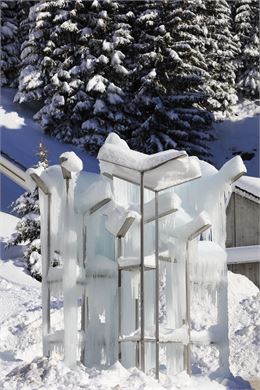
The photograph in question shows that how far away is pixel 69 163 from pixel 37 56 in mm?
21386

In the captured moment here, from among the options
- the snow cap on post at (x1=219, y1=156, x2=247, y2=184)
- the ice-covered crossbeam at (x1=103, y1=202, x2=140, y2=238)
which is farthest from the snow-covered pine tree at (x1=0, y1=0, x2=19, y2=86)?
the ice-covered crossbeam at (x1=103, y1=202, x2=140, y2=238)

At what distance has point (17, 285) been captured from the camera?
1769cm

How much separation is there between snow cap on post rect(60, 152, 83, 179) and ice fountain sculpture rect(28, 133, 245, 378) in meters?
0.01

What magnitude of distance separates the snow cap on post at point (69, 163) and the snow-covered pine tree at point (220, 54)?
22.5 metres

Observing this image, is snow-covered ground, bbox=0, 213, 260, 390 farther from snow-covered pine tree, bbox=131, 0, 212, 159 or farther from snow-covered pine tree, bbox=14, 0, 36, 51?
snow-covered pine tree, bbox=14, 0, 36, 51

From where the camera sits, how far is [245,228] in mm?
16891

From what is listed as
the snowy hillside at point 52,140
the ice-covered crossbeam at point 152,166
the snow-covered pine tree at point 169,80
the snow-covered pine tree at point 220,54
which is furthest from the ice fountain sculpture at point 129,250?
the snow-covered pine tree at point 220,54

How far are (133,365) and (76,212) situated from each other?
199cm

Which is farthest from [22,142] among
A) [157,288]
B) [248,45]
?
[157,288]

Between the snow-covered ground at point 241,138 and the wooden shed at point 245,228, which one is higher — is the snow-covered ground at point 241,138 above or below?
above

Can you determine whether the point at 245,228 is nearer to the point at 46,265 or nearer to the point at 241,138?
the point at 46,265

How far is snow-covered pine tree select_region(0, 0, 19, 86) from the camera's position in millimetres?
33688

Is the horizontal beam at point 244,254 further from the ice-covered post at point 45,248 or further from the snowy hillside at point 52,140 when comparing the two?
the snowy hillside at point 52,140

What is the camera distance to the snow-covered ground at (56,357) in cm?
873
